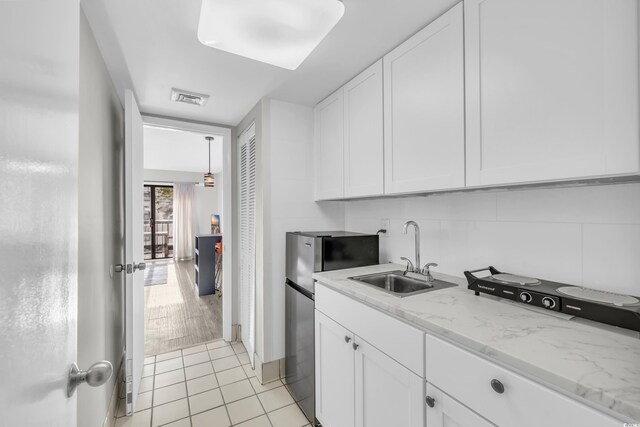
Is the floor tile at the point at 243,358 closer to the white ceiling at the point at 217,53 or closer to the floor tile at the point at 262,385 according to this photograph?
the floor tile at the point at 262,385

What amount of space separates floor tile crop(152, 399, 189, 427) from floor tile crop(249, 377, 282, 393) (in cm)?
47

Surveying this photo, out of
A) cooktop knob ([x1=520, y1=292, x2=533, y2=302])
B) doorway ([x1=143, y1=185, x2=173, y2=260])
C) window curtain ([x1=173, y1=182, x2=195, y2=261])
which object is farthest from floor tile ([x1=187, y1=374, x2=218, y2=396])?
doorway ([x1=143, y1=185, x2=173, y2=260])

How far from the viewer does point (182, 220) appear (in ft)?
24.7

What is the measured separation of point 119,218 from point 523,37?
8.85ft

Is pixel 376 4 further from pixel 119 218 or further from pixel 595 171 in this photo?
pixel 119 218

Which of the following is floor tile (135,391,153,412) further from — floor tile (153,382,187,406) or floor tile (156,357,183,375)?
floor tile (156,357,183,375)

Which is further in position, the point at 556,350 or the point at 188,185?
the point at 188,185

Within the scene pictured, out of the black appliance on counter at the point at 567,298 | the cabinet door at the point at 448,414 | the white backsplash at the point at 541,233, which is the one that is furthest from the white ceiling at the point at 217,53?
the cabinet door at the point at 448,414

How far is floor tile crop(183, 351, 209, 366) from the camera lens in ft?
8.18

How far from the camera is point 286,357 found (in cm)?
221

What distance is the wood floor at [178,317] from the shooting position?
2.89m

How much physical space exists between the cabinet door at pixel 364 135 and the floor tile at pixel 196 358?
196 centimetres

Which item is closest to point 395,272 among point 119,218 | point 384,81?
point 384,81

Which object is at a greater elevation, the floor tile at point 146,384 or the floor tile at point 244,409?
the floor tile at point 146,384
